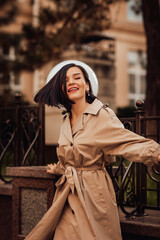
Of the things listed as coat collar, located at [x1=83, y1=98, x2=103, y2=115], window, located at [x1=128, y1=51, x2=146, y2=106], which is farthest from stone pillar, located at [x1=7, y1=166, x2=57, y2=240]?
window, located at [x1=128, y1=51, x2=146, y2=106]

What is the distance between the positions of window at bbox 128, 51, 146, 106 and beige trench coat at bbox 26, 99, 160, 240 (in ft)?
66.7

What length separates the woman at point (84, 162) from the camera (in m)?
3.43

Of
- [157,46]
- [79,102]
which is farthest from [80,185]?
[157,46]

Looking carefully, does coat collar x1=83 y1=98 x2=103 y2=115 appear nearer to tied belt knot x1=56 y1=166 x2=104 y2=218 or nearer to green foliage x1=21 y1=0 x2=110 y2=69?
tied belt knot x1=56 y1=166 x2=104 y2=218

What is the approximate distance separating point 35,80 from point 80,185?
16421 mm

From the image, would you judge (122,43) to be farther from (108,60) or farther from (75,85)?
(75,85)

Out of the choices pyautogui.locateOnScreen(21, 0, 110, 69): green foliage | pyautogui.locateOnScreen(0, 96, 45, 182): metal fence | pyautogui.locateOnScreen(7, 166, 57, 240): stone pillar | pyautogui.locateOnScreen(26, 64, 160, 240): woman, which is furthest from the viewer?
pyautogui.locateOnScreen(21, 0, 110, 69): green foliage

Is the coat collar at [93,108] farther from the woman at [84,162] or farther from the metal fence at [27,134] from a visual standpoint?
the metal fence at [27,134]

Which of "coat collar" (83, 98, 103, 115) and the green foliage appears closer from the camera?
"coat collar" (83, 98, 103, 115)

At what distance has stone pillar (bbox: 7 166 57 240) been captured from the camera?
443 centimetres

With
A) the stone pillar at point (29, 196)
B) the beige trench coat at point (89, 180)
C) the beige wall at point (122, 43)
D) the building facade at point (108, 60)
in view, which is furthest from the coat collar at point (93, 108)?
the beige wall at point (122, 43)

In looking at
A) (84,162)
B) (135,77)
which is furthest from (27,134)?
(135,77)

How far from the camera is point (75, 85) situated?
3758mm

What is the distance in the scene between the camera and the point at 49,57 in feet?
38.2
